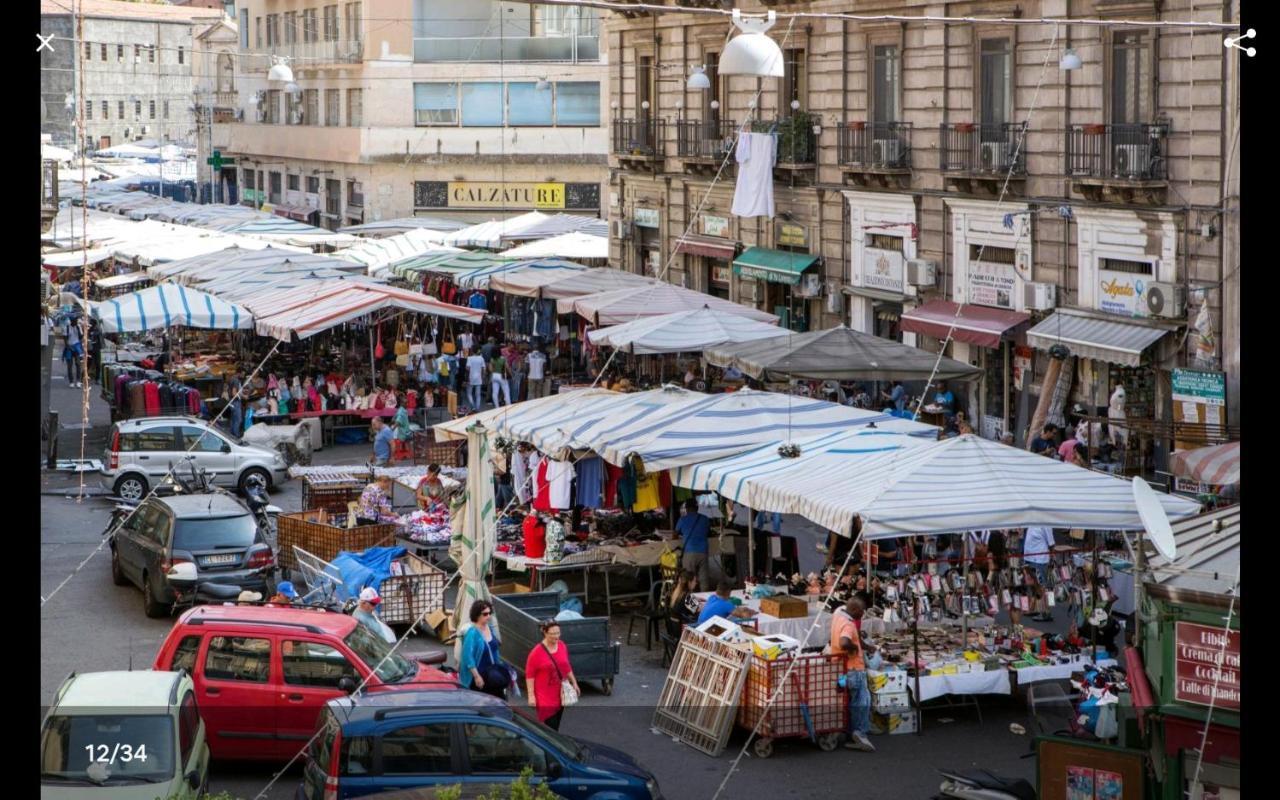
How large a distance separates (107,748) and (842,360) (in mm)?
13439

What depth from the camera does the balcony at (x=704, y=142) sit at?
120 feet

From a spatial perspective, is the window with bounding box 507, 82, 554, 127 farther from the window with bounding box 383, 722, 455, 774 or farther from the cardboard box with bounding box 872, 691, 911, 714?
the window with bounding box 383, 722, 455, 774

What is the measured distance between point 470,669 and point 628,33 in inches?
1147

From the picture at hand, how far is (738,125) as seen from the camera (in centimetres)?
3609

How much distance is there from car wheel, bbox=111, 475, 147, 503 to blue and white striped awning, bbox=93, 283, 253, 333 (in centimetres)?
609

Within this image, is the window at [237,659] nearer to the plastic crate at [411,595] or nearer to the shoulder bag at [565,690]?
the shoulder bag at [565,690]

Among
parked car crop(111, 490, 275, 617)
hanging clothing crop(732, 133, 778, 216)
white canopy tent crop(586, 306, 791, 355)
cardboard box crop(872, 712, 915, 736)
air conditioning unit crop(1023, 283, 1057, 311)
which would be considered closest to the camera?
cardboard box crop(872, 712, 915, 736)

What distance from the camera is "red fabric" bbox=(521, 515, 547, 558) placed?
750 inches

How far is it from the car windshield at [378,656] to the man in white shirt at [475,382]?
19434mm

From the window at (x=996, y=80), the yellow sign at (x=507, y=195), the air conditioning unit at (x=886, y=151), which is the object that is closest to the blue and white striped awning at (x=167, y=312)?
the air conditioning unit at (x=886, y=151)

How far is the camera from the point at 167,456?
26.3 m

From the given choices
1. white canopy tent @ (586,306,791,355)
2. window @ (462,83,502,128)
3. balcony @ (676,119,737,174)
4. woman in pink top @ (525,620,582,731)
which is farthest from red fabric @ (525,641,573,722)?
window @ (462,83,502,128)

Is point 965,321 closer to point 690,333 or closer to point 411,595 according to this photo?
point 690,333

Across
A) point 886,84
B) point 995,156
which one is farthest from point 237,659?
point 886,84
